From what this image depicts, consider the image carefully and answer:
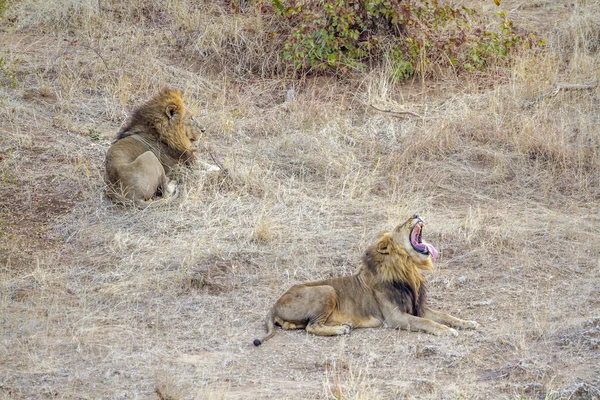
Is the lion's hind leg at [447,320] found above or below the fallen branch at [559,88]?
below

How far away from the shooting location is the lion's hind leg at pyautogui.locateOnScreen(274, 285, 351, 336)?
6.97 meters

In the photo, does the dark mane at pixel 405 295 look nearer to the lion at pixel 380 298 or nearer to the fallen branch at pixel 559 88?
the lion at pixel 380 298

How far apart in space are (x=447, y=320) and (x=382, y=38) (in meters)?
6.12

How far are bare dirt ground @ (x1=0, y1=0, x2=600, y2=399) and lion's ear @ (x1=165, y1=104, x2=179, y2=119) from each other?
0.73 metres

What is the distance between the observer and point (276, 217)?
912 centimetres

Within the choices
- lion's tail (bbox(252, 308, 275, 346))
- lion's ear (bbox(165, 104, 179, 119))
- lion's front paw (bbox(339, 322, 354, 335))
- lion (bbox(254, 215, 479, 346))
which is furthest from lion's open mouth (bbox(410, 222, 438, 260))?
lion's ear (bbox(165, 104, 179, 119))

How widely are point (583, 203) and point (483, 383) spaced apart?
4.14 m

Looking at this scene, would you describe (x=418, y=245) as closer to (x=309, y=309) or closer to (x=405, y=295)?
(x=405, y=295)

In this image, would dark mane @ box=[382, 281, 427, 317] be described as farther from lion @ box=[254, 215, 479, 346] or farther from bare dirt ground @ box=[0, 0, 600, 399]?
bare dirt ground @ box=[0, 0, 600, 399]

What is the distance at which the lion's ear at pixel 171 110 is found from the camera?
10071mm

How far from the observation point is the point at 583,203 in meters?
9.58

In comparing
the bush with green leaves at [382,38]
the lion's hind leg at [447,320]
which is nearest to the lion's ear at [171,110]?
the bush with green leaves at [382,38]

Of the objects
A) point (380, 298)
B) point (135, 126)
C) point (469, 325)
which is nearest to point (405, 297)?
point (380, 298)

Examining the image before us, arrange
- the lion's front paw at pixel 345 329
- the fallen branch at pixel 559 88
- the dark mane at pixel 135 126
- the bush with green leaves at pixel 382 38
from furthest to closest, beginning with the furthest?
1. the bush with green leaves at pixel 382 38
2. the fallen branch at pixel 559 88
3. the dark mane at pixel 135 126
4. the lion's front paw at pixel 345 329
